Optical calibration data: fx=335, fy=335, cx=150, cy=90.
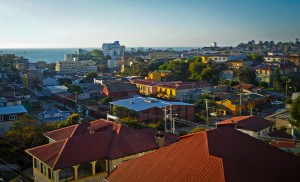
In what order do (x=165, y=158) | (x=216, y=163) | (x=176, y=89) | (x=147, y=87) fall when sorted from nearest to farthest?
(x=216, y=163) → (x=165, y=158) → (x=176, y=89) → (x=147, y=87)

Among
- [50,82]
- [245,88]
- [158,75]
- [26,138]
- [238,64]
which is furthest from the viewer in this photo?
[238,64]

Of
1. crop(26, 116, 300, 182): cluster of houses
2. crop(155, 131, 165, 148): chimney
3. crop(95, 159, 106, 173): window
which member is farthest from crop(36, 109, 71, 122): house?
crop(95, 159, 106, 173): window

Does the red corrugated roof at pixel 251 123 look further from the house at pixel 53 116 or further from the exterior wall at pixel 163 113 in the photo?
the house at pixel 53 116

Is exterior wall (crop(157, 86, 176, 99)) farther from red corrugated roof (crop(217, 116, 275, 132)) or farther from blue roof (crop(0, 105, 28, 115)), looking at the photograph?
blue roof (crop(0, 105, 28, 115))

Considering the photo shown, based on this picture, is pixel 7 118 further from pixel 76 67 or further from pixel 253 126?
pixel 76 67

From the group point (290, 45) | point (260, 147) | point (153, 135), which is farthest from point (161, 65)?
point (290, 45)

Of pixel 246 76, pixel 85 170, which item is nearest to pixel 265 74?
pixel 246 76

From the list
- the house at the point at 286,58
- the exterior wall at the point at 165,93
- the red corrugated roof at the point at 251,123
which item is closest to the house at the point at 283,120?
the red corrugated roof at the point at 251,123
